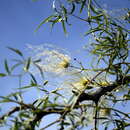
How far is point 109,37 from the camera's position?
1.82 meters

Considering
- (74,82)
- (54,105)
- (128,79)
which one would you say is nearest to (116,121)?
(128,79)

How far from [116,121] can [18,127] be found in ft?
2.10

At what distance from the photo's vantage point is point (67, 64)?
1.89 metres

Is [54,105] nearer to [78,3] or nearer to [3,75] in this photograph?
[3,75]

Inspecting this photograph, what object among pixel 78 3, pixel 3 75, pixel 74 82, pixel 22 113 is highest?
pixel 78 3

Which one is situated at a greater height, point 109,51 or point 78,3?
point 78,3

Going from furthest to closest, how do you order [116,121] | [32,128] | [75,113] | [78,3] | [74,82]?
[78,3], [74,82], [116,121], [75,113], [32,128]

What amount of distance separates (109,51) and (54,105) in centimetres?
87

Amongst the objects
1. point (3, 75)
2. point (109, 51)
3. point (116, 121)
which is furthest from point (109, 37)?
point (3, 75)

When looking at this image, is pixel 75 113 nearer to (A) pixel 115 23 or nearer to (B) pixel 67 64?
(B) pixel 67 64

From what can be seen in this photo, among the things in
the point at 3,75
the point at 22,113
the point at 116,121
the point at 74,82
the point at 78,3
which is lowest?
the point at 116,121

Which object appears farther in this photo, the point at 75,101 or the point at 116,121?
the point at 116,121

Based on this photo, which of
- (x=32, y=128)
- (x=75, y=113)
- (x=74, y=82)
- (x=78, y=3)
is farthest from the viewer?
(x=78, y=3)

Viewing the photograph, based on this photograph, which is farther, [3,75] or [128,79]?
[128,79]
